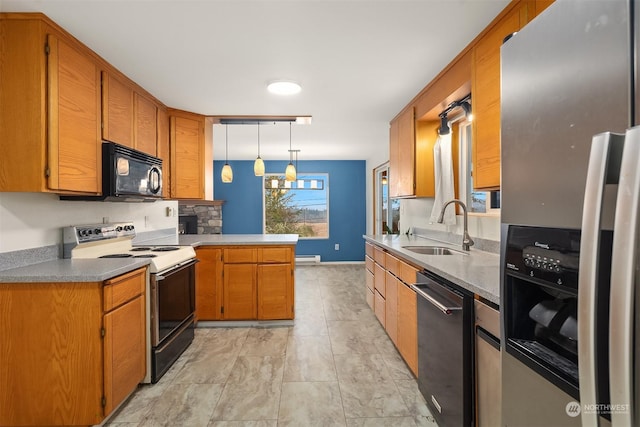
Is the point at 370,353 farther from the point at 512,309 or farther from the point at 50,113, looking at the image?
the point at 50,113

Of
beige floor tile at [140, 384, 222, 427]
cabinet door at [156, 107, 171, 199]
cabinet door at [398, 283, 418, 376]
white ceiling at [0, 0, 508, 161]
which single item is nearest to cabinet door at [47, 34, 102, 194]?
white ceiling at [0, 0, 508, 161]

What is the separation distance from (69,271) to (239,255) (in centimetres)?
162

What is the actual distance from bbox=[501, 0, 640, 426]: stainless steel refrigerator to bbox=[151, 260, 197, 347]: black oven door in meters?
2.15

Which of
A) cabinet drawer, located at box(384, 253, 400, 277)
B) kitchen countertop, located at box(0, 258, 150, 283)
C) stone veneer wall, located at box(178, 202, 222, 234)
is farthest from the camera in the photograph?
stone veneer wall, located at box(178, 202, 222, 234)

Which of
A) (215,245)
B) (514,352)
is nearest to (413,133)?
(215,245)

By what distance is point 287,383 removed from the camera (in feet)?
7.13

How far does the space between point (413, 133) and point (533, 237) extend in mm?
2465

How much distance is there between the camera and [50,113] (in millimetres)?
1745

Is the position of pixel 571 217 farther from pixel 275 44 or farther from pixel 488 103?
pixel 275 44

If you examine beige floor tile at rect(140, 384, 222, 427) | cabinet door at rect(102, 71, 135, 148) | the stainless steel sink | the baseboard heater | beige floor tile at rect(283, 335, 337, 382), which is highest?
cabinet door at rect(102, 71, 135, 148)

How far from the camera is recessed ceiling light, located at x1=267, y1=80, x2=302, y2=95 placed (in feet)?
8.34

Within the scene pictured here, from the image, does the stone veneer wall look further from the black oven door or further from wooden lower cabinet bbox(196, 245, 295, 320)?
the black oven door

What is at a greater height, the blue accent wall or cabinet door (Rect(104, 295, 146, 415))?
the blue accent wall

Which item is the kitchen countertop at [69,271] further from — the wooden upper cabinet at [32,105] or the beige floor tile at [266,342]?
the beige floor tile at [266,342]
